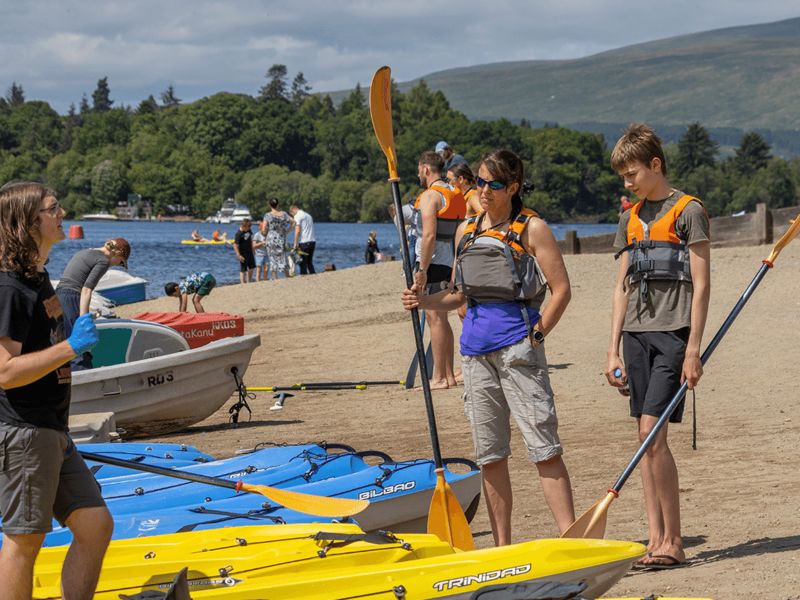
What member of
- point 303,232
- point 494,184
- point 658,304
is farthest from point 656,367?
point 303,232

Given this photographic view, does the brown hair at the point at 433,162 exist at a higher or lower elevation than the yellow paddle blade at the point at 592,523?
higher

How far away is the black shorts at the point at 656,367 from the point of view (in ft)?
18.0

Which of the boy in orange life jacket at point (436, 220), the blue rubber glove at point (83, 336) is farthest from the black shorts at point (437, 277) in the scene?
the blue rubber glove at point (83, 336)

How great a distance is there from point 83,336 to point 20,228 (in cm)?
45

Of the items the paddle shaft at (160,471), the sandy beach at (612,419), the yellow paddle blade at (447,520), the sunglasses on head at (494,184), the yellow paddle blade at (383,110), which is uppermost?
the yellow paddle blade at (383,110)

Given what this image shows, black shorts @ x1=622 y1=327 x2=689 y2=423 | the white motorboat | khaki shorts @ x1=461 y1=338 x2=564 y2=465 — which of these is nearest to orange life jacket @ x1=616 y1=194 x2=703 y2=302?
black shorts @ x1=622 y1=327 x2=689 y2=423

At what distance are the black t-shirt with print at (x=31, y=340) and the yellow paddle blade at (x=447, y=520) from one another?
6.44 feet

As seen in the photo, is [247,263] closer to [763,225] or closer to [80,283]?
[763,225]

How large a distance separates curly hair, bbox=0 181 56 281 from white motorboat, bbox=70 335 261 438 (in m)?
5.40

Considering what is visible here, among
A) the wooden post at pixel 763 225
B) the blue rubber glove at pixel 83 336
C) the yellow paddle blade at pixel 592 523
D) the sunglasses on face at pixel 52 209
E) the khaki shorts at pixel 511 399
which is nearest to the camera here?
the blue rubber glove at pixel 83 336

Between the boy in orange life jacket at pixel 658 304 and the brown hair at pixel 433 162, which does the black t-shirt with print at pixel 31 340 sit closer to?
the boy in orange life jacket at pixel 658 304

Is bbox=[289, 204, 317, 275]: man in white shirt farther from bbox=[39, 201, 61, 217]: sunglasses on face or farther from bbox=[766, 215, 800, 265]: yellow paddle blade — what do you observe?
bbox=[39, 201, 61, 217]: sunglasses on face

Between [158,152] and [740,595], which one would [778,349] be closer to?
[740,595]

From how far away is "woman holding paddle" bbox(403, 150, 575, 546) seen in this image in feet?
17.7
